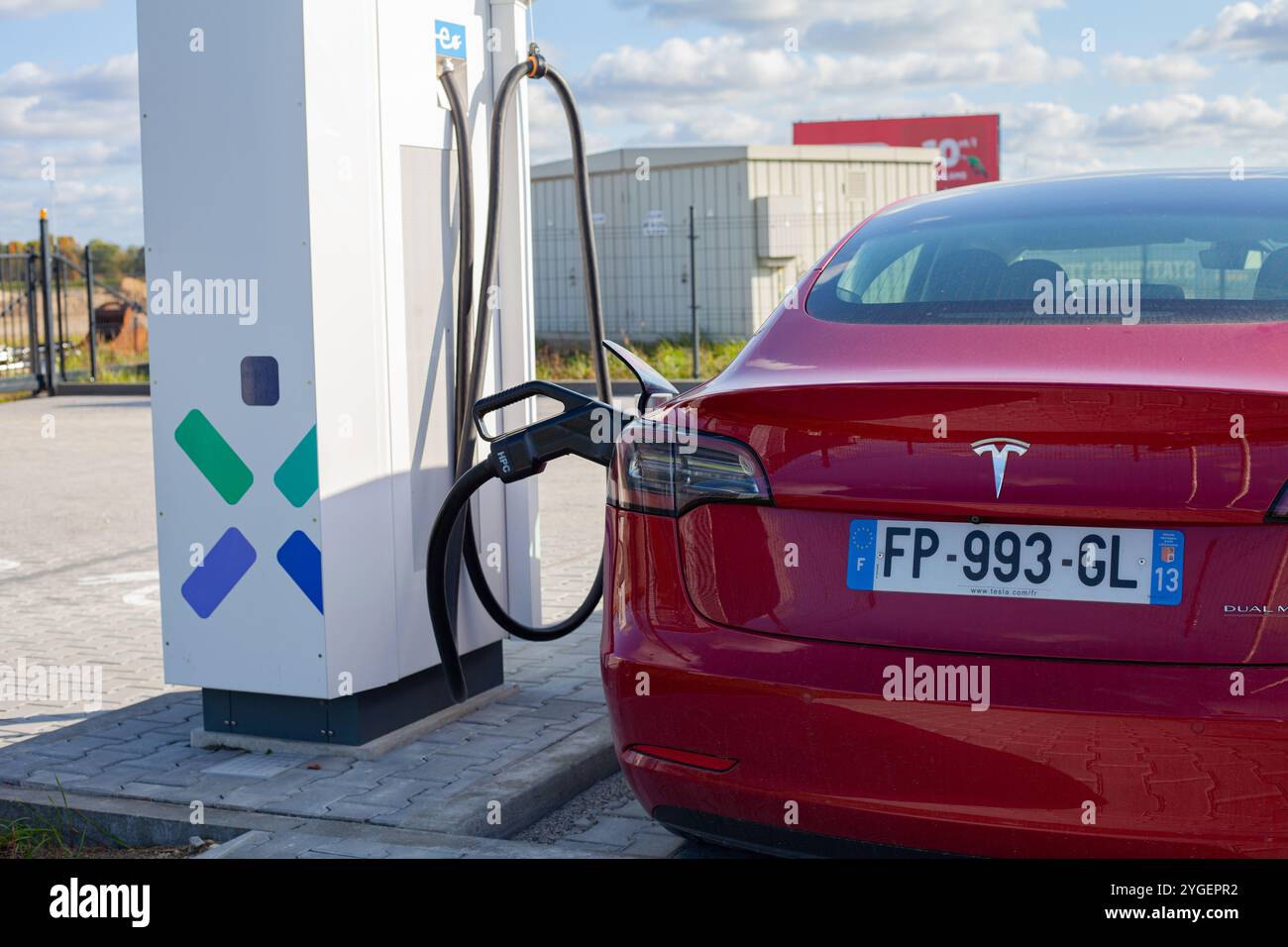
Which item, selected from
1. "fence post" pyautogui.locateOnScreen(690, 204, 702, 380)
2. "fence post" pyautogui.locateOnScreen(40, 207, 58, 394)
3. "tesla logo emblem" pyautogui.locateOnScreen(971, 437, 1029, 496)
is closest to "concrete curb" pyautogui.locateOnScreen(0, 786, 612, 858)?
"tesla logo emblem" pyautogui.locateOnScreen(971, 437, 1029, 496)

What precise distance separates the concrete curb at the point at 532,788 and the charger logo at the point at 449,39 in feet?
7.07

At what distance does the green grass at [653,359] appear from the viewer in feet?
69.6

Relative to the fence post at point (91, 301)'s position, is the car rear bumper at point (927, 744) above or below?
below

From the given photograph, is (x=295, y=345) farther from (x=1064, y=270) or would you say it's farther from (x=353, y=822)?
(x=1064, y=270)

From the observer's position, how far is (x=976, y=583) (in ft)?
8.45

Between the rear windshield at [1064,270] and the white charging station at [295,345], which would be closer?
the rear windshield at [1064,270]

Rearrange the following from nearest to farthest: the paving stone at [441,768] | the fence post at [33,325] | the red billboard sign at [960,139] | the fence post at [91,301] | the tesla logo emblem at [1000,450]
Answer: the tesla logo emblem at [1000,450] → the paving stone at [441,768] → the fence post at [33,325] → the fence post at [91,301] → the red billboard sign at [960,139]

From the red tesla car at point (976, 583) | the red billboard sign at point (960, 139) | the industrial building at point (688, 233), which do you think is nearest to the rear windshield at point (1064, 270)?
the red tesla car at point (976, 583)

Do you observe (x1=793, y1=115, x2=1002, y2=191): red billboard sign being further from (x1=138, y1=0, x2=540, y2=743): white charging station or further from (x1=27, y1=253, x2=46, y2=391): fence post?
(x1=138, y1=0, x2=540, y2=743): white charging station

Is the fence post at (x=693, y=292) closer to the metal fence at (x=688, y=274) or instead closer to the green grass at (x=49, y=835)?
the metal fence at (x=688, y=274)

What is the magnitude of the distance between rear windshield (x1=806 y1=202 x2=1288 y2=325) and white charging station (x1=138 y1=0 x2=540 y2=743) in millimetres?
1492

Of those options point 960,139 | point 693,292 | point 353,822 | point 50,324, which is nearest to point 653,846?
point 353,822

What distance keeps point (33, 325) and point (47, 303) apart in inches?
15.2
